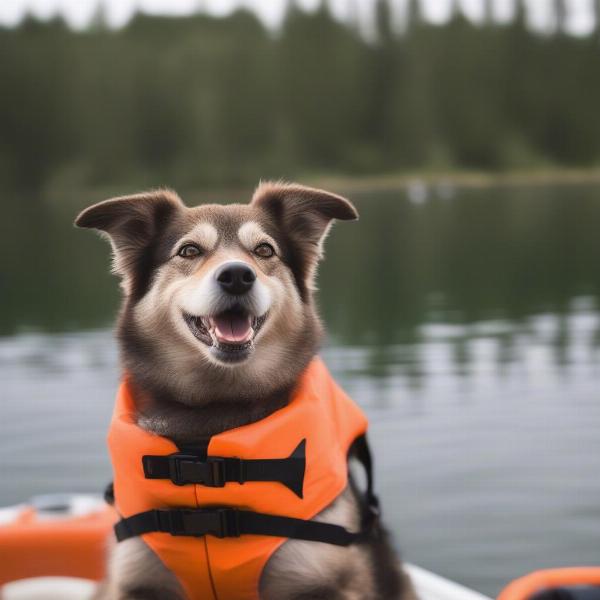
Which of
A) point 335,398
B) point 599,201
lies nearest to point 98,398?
point 335,398

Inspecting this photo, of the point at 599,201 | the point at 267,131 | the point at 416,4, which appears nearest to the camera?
the point at 599,201

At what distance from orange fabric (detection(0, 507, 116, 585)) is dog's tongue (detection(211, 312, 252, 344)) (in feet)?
6.11

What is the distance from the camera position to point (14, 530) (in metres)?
5.03

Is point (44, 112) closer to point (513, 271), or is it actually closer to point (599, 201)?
point (599, 201)

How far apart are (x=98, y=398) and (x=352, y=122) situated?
11179 centimetres

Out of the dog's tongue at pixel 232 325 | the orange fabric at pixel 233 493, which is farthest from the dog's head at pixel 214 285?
the orange fabric at pixel 233 493

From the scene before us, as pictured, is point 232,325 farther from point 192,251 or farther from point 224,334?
point 192,251

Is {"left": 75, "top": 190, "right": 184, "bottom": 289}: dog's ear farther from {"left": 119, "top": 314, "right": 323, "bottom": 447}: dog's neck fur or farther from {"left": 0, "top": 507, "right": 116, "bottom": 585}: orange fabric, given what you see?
{"left": 0, "top": 507, "right": 116, "bottom": 585}: orange fabric

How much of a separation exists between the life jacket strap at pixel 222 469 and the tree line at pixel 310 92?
10023cm

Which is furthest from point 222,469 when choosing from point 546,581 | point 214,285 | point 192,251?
point 546,581

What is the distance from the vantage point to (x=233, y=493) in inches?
137

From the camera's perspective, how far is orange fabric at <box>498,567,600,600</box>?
155 inches

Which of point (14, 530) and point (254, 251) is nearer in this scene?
point (254, 251)

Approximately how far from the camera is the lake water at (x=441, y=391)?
27.5 ft
